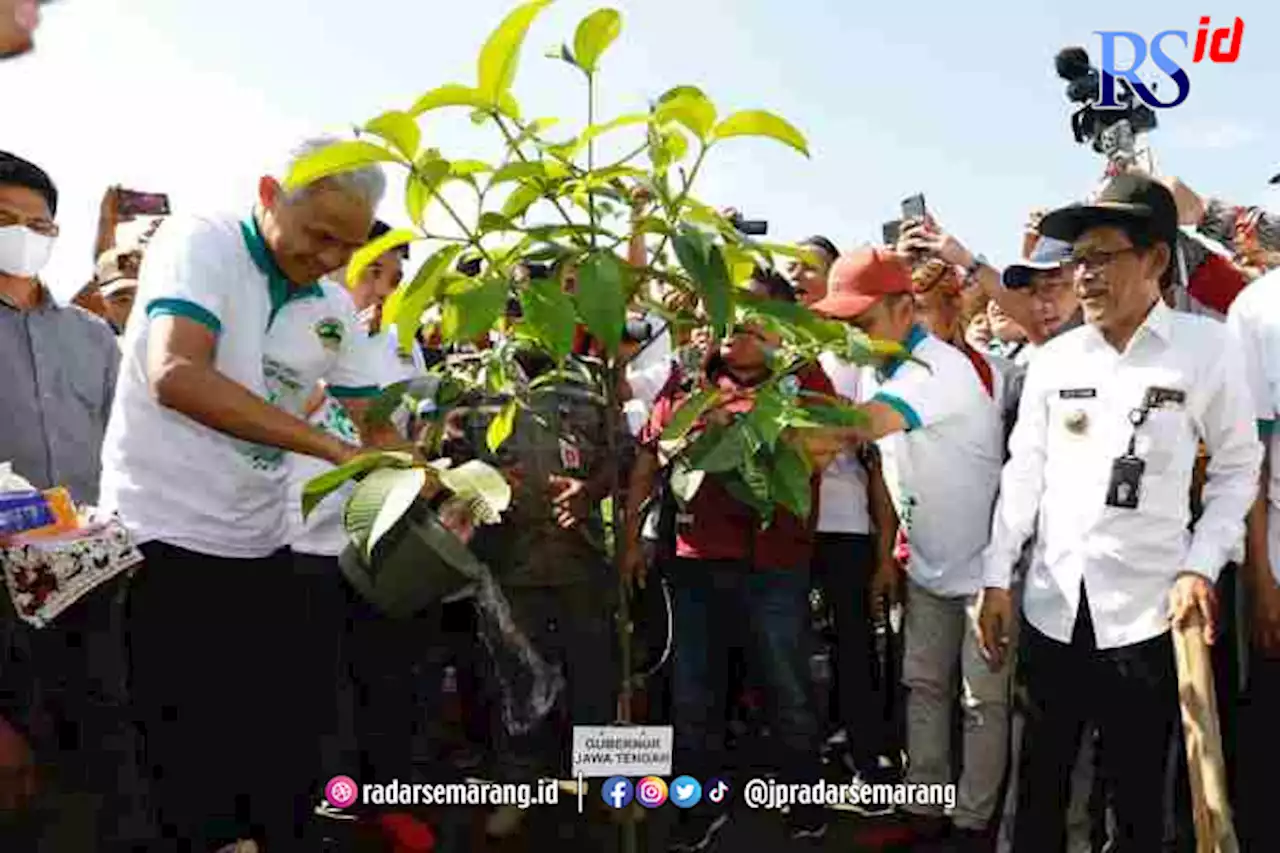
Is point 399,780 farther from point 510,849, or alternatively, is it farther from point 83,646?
point 83,646

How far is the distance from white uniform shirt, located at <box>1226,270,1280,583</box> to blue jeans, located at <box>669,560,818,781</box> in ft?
4.09

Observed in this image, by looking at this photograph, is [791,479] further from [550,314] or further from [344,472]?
[344,472]

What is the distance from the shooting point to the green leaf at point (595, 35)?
58.0 inches

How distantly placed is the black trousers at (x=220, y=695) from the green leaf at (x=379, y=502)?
0.84 m

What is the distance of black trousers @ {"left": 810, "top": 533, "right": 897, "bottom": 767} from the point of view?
365cm

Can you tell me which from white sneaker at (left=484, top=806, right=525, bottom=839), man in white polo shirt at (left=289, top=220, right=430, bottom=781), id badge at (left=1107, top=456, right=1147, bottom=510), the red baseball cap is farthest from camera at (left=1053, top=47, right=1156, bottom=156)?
white sneaker at (left=484, top=806, right=525, bottom=839)

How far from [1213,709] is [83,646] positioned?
86.1 inches

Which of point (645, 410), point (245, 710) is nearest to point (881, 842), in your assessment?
point (645, 410)

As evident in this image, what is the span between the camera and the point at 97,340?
319 cm

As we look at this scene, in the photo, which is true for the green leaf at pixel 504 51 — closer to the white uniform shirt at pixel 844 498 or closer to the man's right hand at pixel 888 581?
the white uniform shirt at pixel 844 498

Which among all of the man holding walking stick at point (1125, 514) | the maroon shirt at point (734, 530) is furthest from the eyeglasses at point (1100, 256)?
the maroon shirt at point (734, 530)

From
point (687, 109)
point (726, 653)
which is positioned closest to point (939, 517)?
point (726, 653)

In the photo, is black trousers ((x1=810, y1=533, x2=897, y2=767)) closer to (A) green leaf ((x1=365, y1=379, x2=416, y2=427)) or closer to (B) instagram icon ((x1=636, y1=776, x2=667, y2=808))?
(B) instagram icon ((x1=636, y1=776, x2=667, y2=808))

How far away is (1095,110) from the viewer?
148 inches
